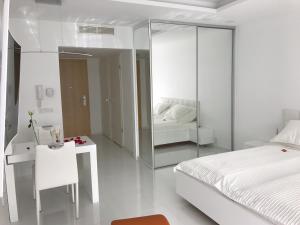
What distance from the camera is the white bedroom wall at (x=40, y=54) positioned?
12.9 ft

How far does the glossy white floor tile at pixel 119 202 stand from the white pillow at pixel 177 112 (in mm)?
937

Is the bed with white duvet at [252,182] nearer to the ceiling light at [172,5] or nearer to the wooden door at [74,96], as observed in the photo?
the ceiling light at [172,5]

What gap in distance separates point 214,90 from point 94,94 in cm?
374

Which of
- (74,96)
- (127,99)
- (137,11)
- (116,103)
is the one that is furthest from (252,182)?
(74,96)

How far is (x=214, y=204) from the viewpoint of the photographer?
2.43 meters

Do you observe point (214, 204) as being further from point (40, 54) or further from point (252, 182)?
point (40, 54)

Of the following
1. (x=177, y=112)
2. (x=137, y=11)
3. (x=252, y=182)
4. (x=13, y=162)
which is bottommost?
(x=252, y=182)

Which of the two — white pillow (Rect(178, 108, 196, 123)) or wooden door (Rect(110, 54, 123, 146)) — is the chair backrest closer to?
white pillow (Rect(178, 108, 196, 123))

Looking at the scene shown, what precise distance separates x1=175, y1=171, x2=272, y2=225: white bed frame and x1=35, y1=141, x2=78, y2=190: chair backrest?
1288 mm

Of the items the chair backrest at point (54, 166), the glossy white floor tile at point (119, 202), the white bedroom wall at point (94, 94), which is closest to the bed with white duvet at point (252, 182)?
the glossy white floor tile at point (119, 202)

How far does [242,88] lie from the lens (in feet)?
15.8

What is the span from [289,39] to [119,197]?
3.51 m

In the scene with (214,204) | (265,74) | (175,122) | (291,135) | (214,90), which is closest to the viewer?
(214,204)

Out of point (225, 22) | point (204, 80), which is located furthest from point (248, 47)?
point (204, 80)
